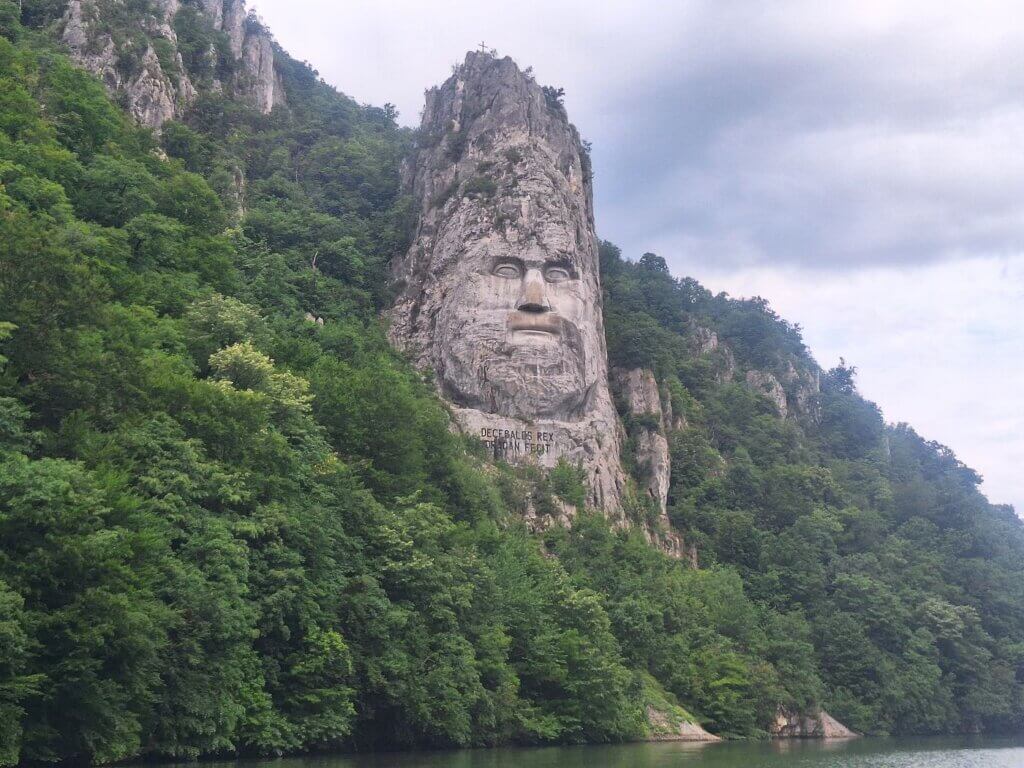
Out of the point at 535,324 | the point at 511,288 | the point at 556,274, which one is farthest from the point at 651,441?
the point at 511,288

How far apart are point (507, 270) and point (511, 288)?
1296mm

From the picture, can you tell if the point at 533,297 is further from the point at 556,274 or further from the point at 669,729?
the point at 669,729

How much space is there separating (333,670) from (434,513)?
8552 millimetres

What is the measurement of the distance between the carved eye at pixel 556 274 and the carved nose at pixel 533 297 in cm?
109

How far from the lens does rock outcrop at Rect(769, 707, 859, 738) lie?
58.2 metres

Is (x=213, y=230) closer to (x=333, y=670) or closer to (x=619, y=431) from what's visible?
(x=333, y=670)

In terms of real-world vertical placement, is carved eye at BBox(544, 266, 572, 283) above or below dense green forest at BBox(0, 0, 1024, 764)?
above

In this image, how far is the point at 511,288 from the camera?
6606 centimetres

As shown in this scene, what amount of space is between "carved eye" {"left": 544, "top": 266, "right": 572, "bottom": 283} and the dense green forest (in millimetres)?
10637

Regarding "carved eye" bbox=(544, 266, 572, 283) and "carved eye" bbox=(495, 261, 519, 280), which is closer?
"carved eye" bbox=(495, 261, 519, 280)

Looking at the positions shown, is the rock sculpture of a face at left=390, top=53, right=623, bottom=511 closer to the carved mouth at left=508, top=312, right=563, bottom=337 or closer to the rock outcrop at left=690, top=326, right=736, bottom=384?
the carved mouth at left=508, top=312, right=563, bottom=337

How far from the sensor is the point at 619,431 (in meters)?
73.3

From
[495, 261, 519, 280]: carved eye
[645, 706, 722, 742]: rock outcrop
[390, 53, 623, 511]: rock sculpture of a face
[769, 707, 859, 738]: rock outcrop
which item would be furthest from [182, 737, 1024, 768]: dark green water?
[495, 261, 519, 280]: carved eye

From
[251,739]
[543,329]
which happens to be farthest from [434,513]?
[543,329]
